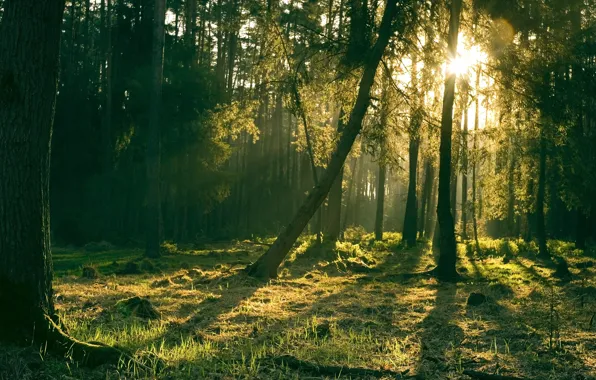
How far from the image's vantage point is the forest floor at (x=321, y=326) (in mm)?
5922

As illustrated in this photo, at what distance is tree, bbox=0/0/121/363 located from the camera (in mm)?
5680

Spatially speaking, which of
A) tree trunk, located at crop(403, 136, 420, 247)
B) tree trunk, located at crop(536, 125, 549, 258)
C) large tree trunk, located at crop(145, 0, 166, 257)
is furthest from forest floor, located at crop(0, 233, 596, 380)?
tree trunk, located at crop(403, 136, 420, 247)

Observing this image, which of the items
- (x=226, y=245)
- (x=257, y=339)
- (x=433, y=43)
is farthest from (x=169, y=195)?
(x=257, y=339)

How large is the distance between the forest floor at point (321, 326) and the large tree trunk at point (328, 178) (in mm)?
570

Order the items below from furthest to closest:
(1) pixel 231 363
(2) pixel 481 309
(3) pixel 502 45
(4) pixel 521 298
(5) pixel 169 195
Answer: (5) pixel 169 195 → (3) pixel 502 45 → (4) pixel 521 298 → (2) pixel 481 309 → (1) pixel 231 363

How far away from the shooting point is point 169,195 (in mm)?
35000

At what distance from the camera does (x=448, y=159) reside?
1598 centimetres

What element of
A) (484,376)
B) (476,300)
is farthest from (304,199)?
(484,376)

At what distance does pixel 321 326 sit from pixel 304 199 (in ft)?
39.9

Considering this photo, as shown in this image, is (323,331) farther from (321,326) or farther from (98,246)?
A: (98,246)

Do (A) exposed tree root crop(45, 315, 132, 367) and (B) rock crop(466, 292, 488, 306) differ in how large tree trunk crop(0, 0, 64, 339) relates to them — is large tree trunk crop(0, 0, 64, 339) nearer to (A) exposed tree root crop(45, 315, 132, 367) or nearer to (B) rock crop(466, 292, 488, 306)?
(A) exposed tree root crop(45, 315, 132, 367)

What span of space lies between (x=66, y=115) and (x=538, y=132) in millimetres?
24619

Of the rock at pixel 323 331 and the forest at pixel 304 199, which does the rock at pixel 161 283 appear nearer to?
the forest at pixel 304 199

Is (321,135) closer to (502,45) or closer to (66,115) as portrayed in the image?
(502,45)
